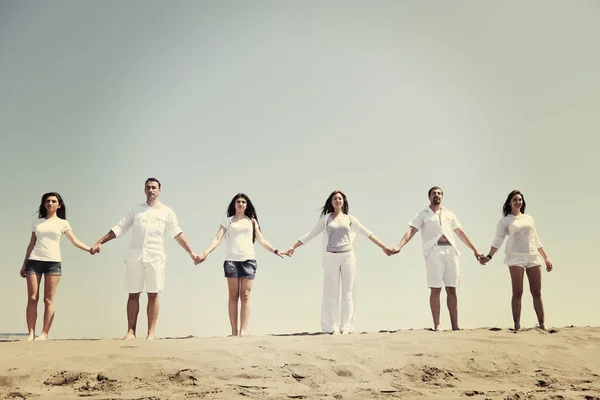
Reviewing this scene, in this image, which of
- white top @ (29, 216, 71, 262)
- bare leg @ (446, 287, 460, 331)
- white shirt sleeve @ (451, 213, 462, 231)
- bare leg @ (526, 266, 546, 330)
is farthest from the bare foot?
bare leg @ (526, 266, 546, 330)

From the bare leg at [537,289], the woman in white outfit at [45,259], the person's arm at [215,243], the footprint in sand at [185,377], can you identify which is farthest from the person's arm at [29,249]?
the bare leg at [537,289]

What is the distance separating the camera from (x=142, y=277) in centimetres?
950

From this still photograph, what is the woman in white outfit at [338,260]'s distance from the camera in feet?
33.1

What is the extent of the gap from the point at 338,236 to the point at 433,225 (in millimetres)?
1729

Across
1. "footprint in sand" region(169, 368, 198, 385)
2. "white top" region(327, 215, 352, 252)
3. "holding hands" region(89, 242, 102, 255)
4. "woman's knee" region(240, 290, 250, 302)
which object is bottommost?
"footprint in sand" region(169, 368, 198, 385)

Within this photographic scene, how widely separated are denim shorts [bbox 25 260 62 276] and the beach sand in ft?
4.04

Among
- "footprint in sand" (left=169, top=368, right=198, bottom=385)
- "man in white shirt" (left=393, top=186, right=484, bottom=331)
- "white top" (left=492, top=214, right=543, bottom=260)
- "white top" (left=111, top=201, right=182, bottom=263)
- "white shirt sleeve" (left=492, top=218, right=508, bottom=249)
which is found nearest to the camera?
"footprint in sand" (left=169, top=368, right=198, bottom=385)

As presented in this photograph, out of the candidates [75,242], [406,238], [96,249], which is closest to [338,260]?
[406,238]

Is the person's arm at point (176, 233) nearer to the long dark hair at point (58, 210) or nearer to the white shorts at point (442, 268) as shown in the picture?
the long dark hair at point (58, 210)

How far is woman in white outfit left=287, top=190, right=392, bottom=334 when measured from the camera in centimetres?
1009

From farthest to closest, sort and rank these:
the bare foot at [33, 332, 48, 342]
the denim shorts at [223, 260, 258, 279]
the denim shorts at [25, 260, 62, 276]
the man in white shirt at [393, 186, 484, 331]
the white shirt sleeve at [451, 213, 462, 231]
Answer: the white shirt sleeve at [451, 213, 462, 231]
the man in white shirt at [393, 186, 484, 331]
the denim shorts at [223, 260, 258, 279]
the denim shorts at [25, 260, 62, 276]
the bare foot at [33, 332, 48, 342]

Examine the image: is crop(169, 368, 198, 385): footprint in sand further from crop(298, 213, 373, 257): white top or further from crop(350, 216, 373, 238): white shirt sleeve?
crop(350, 216, 373, 238): white shirt sleeve

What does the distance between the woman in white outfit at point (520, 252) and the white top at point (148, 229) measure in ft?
19.0

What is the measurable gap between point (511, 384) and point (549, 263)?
150 inches
